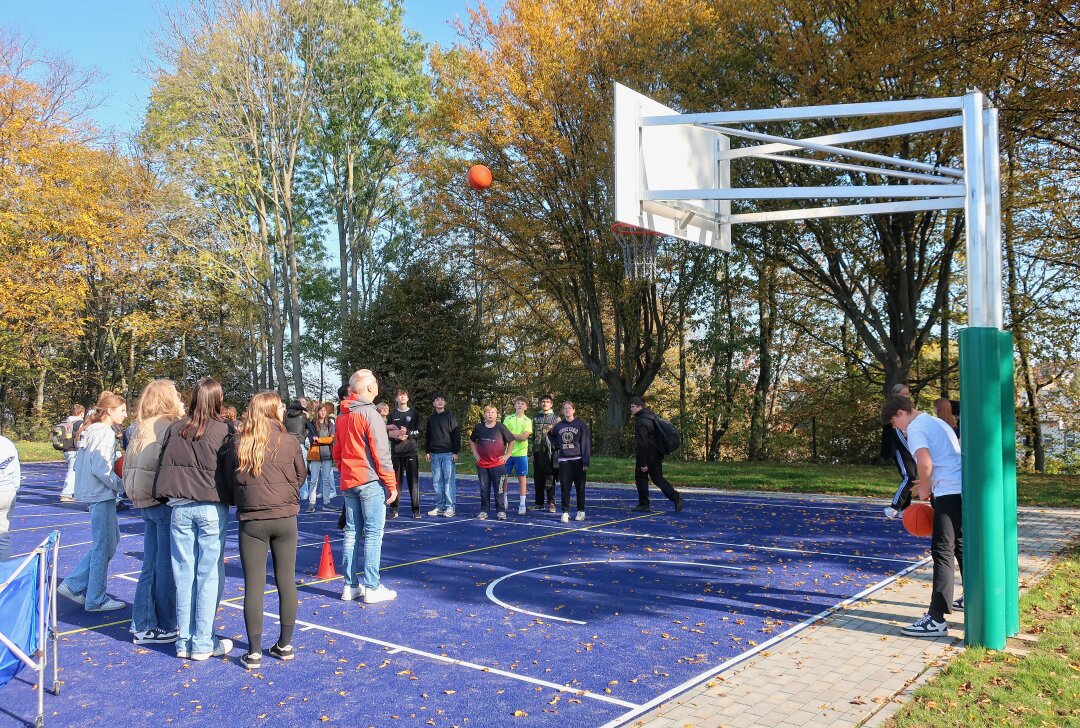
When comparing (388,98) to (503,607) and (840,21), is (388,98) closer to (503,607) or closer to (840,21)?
(840,21)

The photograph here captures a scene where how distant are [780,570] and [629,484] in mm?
10585

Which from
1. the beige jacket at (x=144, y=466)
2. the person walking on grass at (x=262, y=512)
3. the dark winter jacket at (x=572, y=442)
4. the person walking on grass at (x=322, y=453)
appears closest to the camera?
the person walking on grass at (x=262, y=512)

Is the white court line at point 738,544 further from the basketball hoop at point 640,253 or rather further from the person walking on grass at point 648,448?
the basketball hoop at point 640,253

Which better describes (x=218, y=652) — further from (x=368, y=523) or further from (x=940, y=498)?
(x=940, y=498)

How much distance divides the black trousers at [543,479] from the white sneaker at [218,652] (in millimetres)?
8547

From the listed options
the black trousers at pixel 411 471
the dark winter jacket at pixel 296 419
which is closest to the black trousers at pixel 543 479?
the black trousers at pixel 411 471

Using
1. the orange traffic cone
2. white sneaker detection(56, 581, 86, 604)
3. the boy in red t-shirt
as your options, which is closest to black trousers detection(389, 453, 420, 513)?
the boy in red t-shirt

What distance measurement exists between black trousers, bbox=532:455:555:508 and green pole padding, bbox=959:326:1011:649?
880 centimetres

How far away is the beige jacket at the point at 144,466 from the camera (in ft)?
21.2

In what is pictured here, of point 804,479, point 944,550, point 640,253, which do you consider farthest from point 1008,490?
point 640,253

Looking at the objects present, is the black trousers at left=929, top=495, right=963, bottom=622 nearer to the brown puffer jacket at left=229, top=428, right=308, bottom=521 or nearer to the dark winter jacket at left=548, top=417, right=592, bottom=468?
the brown puffer jacket at left=229, top=428, right=308, bottom=521

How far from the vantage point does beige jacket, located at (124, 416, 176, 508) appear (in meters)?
6.47

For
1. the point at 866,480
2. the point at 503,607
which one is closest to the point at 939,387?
the point at 866,480

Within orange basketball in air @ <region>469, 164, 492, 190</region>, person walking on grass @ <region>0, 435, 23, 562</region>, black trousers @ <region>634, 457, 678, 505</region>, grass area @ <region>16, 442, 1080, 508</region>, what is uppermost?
orange basketball in air @ <region>469, 164, 492, 190</region>
